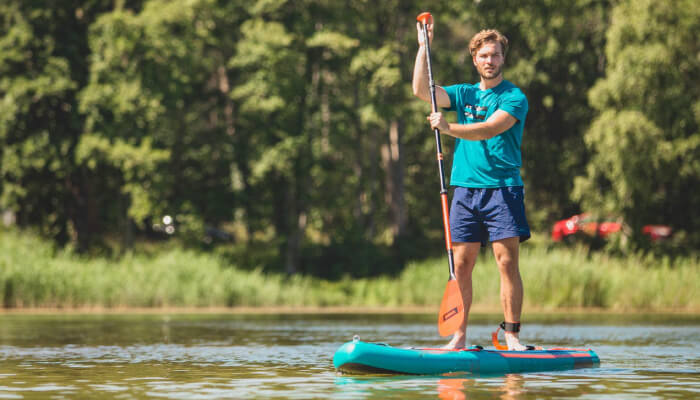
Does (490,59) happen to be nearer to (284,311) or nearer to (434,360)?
(434,360)

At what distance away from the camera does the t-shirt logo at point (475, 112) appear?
9.50 meters

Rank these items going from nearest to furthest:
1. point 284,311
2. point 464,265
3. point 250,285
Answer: point 464,265, point 284,311, point 250,285

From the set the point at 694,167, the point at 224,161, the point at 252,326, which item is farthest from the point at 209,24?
the point at 252,326

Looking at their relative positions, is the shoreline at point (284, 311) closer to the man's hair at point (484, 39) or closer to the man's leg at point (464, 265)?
the man's leg at point (464, 265)

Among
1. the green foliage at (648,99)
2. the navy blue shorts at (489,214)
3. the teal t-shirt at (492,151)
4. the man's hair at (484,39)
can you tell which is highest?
the green foliage at (648,99)

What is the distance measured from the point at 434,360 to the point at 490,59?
2446mm

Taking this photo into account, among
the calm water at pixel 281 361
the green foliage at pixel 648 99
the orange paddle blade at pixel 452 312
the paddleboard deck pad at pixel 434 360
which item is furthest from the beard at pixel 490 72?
the green foliage at pixel 648 99

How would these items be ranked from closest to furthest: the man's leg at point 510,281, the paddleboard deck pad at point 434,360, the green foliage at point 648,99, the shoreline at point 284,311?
the paddleboard deck pad at point 434,360, the man's leg at point 510,281, the shoreline at point 284,311, the green foliage at point 648,99

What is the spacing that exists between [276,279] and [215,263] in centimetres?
183

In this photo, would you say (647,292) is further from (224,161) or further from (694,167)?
(224,161)

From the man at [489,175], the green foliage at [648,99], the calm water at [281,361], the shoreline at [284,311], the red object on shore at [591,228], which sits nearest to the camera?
the calm water at [281,361]

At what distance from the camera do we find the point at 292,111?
35625 mm

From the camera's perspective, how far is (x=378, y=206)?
48.9m

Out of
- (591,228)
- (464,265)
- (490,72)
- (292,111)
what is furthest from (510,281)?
(591,228)
